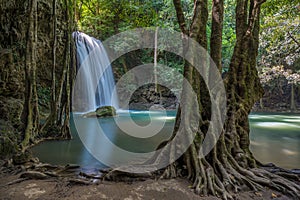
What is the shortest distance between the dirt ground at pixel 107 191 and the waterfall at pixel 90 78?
11970mm

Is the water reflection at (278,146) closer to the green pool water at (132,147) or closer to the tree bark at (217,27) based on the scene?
the green pool water at (132,147)

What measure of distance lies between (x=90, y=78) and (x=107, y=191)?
12848 mm

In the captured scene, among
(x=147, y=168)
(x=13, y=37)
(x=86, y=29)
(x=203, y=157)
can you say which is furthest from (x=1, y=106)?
(x=86, y=29)

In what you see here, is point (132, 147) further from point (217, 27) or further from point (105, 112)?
point (105, 112)

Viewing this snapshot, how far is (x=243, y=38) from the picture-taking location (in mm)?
4531

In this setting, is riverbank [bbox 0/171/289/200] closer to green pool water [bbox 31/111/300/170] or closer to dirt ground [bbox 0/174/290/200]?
dirt ground [bbox 0/174/290/200]

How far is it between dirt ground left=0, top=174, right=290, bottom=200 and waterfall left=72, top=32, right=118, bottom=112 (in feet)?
39.3

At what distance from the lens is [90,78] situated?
1502 cm

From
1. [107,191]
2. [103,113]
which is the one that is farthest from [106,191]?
[103,113]

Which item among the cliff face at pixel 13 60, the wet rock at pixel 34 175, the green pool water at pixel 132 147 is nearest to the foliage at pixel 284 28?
the green pool water at pixel 132 147

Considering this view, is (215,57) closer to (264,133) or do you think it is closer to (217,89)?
(217,89)

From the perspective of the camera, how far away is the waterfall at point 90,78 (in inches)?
576

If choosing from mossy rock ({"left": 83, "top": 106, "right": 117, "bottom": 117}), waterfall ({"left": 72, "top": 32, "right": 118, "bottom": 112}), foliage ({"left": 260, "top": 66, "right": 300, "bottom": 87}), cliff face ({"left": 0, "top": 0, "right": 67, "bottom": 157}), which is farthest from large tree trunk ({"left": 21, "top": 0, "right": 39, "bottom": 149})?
foliage ({"left": 260, "top": 66, "right": 300, "bottom": 87})

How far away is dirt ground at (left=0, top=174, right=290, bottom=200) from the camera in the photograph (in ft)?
8.98
